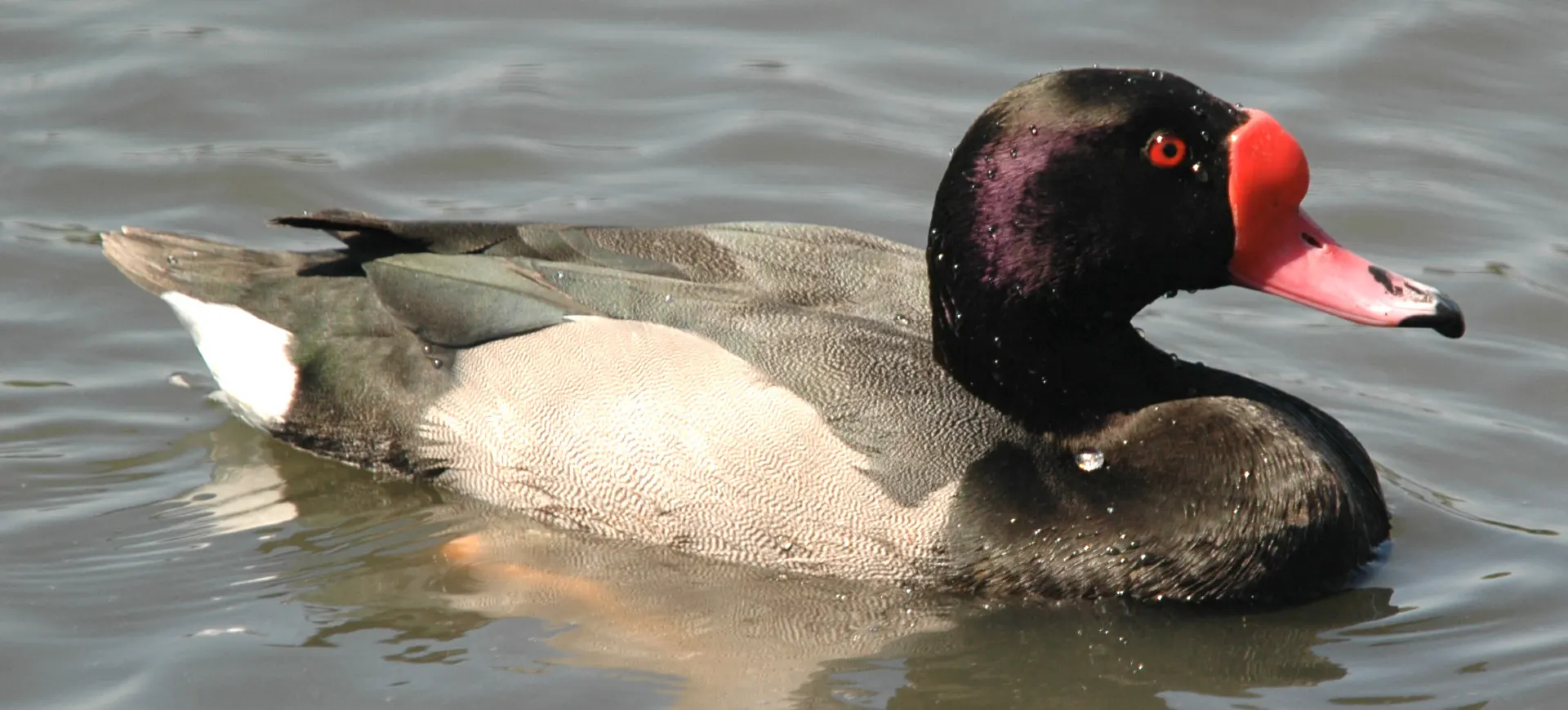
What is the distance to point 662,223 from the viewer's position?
897 cm

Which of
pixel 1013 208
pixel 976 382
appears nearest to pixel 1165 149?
pixel 1013 208

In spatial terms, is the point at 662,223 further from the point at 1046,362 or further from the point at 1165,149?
the point at 1165,149

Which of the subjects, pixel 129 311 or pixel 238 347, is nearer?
pixel 238 347

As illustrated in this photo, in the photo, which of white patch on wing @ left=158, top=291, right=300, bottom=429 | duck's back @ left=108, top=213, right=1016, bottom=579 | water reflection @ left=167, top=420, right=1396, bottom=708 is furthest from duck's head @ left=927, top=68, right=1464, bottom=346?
white patch on wing @ left=158, top=291, right=300, bottom=429

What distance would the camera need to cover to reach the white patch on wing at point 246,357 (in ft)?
23.9

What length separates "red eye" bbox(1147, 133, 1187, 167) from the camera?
6.05 m

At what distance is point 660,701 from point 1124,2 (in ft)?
19.6

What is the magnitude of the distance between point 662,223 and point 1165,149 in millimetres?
3348

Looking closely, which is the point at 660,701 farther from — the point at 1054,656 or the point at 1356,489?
the point at 1356,489

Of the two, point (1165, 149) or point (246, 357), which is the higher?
point (1165, 149)

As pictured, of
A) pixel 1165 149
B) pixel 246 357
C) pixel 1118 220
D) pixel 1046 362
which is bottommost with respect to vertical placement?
pixel 246 357

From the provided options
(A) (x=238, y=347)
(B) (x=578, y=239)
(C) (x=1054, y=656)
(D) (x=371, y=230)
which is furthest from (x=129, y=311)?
(C) (x=1054, y=656)

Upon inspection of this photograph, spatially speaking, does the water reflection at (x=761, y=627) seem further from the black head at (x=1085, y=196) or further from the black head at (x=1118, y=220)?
the black head at (x=1085, y=196)

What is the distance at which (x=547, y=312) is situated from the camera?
22.1ft
